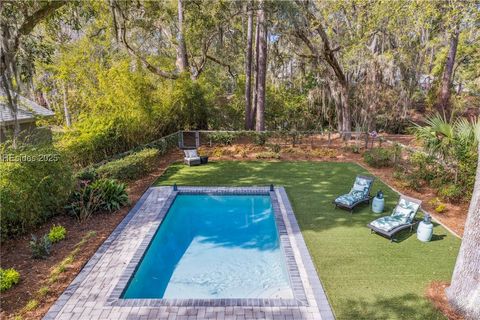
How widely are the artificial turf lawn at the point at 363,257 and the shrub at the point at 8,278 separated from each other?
4.82 m

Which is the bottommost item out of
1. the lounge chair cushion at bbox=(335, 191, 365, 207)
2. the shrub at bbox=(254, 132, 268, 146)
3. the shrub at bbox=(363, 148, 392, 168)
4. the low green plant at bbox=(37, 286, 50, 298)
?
the low green plant at bbox=(37, 286, 50, 298)

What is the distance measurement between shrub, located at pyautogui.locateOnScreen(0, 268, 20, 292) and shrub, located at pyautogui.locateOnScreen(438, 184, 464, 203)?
30.7 ft

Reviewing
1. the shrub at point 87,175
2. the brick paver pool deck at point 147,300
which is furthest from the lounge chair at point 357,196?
the shrub at point 87,175

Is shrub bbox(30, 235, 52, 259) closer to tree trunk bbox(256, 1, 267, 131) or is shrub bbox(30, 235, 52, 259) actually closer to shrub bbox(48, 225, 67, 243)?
shrub bbox(48, 225, 67, 243)

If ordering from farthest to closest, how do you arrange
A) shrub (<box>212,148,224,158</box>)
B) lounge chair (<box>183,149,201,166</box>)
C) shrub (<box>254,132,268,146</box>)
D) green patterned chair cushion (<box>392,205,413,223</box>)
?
shrub (<box>254,132,268,146</box>)
shrub (<box>212,148,224,158</box>)
lounge chair (<box>183,149,201,166</box>)
green patterned chair cushion (<box>392,205,413,223</box>)

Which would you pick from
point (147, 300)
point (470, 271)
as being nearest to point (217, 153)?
point (147, 300)

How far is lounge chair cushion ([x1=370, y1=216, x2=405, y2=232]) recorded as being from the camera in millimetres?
6141

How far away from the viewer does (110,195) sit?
293 inches

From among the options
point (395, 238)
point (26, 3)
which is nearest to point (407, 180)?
point (395, 238)

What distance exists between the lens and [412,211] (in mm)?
6539

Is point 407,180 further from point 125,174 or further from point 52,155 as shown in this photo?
point 52,155

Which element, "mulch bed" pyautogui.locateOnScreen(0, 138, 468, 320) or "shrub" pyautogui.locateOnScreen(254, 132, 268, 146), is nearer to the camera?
"mulch bed" pyautogui.locateOnScreen(0, 138, 468, 320)

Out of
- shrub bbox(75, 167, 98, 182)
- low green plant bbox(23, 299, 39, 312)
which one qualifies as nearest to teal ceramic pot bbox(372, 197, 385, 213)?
low green plant bbox(23, 299, 39, 312)

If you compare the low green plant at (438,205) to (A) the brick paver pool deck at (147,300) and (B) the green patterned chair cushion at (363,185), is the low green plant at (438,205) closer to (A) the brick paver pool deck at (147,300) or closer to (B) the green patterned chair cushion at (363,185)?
(B) the green patterned chair cushion at (363,185)
